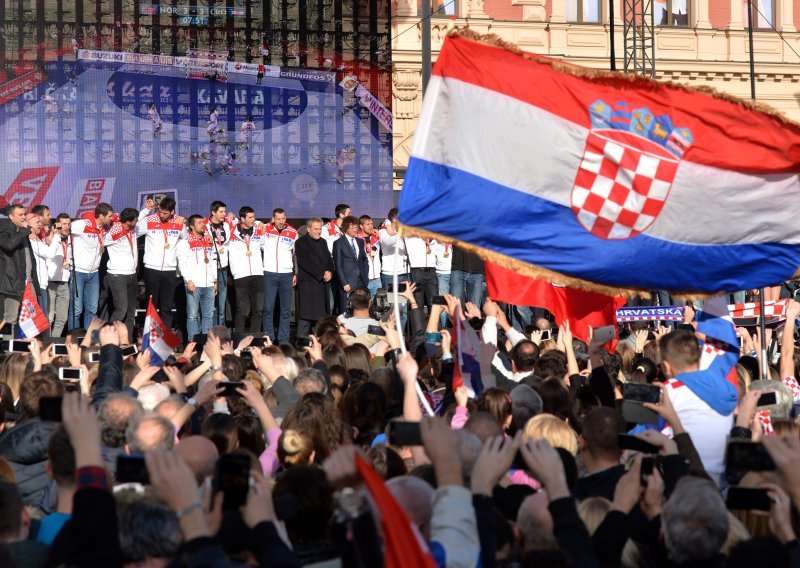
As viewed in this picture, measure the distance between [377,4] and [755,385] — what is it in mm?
20218

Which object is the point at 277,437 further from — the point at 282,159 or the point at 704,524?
the point at 282,159

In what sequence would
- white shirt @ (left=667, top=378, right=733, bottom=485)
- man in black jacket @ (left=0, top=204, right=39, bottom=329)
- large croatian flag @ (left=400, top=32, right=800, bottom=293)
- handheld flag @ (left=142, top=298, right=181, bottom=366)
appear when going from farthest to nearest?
man in black jacket @ (left=0, top=204, right=39, bottom=329), handheld flag @ (left=142, top=298, right=181, bottom=366), large croatian flag @ (left=400, top=32, right=800, bottom=293), white shirt @ (left=667, top=378, right=733, bottom=485)

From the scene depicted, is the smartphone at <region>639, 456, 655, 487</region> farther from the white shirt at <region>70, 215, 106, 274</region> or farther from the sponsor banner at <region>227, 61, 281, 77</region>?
the sponsor banner at <region>227, 61, 281, 77</region>

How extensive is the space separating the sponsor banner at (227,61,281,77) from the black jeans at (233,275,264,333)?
6774mm

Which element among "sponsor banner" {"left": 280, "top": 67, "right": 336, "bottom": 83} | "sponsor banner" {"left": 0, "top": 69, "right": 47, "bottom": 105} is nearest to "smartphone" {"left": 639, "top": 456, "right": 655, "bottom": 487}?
"sponsor banner" {"left": 0, "top": 69, "right": 47, "bottom": 105}

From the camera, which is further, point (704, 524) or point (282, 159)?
point (282, 159)

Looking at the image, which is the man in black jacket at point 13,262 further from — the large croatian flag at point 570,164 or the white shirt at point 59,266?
the large croatian flag at point 570,164

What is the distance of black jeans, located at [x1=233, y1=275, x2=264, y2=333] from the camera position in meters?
19.0

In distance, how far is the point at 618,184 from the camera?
8164 millimetres

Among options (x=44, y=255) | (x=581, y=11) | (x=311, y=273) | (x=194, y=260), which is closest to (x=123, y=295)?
(x=194, y=260)

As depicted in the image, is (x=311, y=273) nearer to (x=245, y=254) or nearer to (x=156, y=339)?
(x=245, y=254)

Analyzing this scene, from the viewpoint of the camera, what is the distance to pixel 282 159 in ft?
82.5

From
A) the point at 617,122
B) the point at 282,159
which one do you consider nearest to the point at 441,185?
the point at 617,122

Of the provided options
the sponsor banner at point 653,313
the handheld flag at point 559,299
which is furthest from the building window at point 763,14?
the handheld flag at point 559,299
